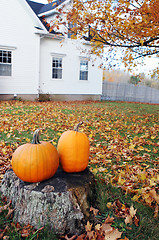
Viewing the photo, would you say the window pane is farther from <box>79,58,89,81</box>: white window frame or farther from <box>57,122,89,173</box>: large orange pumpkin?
<box>57,122,89,173</box>: large orange pumpkin

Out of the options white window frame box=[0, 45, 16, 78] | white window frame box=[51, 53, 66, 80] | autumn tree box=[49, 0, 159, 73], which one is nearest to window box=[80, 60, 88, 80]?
white window frame box=[51, 53, 66, 80]

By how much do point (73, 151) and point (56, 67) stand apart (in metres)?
14.8

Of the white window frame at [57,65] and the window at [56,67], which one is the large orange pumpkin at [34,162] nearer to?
the white window frame at [57,65]

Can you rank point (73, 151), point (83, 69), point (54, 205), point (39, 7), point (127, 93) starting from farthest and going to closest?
point (127, 93) < point (39, 7) < point (83, 69) < point (73, 151) < point (54, 205)

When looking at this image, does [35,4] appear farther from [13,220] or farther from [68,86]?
[13,220]

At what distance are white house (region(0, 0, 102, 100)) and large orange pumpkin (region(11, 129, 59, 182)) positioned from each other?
10839mm

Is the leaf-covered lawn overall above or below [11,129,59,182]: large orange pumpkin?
below

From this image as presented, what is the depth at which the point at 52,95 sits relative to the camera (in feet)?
53.3

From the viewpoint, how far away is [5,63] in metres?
13.7

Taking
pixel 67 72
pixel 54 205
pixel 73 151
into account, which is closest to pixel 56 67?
pixel 67 72

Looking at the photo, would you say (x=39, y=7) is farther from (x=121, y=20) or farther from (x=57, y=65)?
(x=121, y=20)

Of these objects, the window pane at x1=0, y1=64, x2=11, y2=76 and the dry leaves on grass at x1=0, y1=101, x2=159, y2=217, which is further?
the window pane at x1=0, y1=64, x2=11, y2=76

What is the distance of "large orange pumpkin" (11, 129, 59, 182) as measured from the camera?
2.08 metres

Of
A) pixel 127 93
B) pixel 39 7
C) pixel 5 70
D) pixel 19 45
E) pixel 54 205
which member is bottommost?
pixel 54 205
